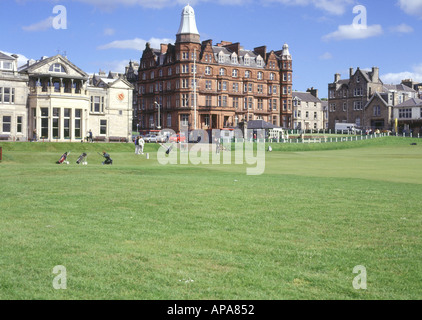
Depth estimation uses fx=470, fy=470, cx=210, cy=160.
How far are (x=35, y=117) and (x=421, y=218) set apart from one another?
182 ft

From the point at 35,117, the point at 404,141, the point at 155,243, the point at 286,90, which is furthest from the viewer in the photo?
the point at 286,90

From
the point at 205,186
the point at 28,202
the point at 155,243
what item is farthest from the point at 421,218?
the point at 28,202

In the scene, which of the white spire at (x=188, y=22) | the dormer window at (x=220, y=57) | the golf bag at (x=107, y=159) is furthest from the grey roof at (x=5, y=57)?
the dormer window at (x=220, y=57)

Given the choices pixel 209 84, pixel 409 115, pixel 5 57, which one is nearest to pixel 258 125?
pixel 209 84

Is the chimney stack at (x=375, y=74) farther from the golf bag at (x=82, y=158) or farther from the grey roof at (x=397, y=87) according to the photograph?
the golf bag at (x=82, y=158)

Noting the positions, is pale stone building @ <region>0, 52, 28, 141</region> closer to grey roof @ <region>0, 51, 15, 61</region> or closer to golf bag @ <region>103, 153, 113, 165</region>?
grey roof @ <region>0, 51, 15, 61</region>

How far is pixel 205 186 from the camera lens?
67.2 feet

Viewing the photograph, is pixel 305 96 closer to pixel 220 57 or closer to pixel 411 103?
pixel 411 103

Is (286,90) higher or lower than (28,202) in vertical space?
higher

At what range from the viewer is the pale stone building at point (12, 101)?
5903cm

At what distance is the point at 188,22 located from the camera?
90.9 meters

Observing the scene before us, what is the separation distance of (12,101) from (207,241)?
55710 millimetres
